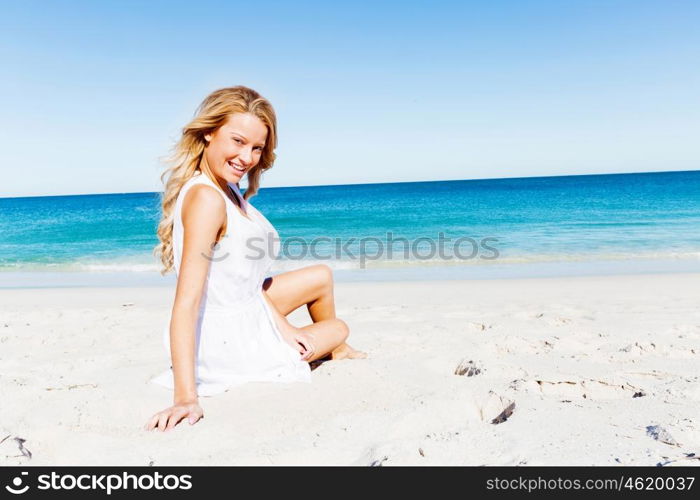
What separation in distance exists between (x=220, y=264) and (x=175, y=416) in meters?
0.72

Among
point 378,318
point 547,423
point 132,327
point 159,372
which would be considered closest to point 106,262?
point 132,327

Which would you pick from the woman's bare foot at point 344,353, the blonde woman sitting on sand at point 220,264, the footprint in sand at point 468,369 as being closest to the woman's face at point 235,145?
the blonde woman sitting on sand at point 220,264

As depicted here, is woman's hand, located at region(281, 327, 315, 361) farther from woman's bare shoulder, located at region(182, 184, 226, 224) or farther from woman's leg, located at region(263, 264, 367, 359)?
woman's bare shoulder, located at region(182, 184, 226, 224)

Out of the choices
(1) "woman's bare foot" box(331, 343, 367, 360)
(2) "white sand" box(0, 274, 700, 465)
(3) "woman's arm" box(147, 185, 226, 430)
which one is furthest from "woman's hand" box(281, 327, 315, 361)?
(3) "woman's arm" box(147, 185, 226, 430)

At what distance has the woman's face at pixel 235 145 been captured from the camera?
2.60m

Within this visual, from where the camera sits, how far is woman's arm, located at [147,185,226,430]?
2355 mm

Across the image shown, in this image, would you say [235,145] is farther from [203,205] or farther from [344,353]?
[344,353]

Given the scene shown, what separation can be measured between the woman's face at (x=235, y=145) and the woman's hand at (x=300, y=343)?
0.89 meters

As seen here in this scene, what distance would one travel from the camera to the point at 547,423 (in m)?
2.26

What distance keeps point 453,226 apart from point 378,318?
58.7 feet

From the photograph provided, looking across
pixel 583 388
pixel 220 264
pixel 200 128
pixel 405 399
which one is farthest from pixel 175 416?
pixel 583 388

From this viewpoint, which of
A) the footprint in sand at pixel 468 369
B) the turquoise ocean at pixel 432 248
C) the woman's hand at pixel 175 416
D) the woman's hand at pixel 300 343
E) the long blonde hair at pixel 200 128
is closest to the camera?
the woman's hand at pixel 175 416

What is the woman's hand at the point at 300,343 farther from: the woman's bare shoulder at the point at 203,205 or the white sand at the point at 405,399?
the woman's bare shoulder at the point at 203,205

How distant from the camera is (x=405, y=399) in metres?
2.63
